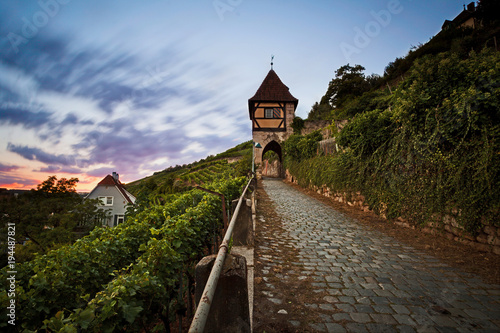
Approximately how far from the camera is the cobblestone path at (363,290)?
7.55 ft

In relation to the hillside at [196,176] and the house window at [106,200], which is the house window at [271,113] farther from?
the house window at [106,200]

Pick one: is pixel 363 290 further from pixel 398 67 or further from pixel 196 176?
pixel 196 176

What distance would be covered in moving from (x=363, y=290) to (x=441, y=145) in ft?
12.0

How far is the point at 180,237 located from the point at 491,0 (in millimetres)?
35142

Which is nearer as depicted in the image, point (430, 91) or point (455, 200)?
point (455, 200)

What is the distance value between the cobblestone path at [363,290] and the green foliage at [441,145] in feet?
3.57

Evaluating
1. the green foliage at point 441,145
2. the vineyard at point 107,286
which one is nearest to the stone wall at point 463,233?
the green foliage at point 441,145

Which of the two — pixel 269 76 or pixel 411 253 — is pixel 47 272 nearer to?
pixel 411 253

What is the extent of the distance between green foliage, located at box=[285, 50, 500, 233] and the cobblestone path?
1.09m

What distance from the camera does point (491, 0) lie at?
22406mm

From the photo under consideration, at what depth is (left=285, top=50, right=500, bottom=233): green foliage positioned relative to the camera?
383 centimetres

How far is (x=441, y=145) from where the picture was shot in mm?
4781

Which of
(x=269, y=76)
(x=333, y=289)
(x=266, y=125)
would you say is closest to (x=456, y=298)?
(x=333, y=289)

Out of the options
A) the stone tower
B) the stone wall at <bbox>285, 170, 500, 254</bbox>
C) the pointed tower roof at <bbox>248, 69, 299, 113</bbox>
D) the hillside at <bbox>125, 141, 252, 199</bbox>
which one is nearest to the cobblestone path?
the stone wall at <bbox>285, 170, 500, 254</bbox>
